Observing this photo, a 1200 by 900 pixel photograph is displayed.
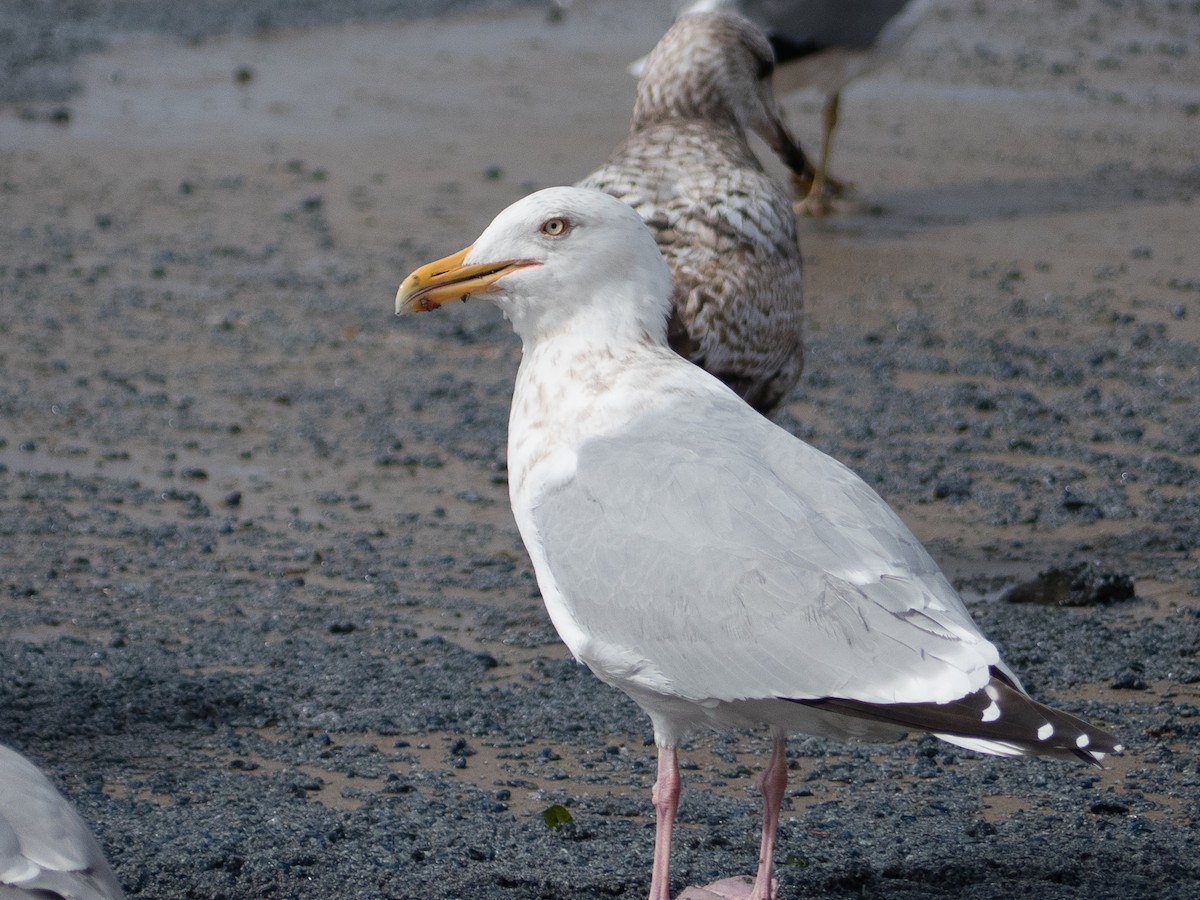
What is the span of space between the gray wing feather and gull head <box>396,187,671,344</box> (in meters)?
0.36

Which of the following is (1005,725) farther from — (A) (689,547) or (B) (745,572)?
(A) (689,547)

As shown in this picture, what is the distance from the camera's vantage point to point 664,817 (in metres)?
3.59

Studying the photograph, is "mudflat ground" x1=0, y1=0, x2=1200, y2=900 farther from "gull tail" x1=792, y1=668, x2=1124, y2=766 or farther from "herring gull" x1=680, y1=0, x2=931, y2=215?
"gull tail" x1=792, y1=668, x2=1124, y2=766

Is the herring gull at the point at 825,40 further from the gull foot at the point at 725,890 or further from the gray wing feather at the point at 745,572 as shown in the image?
the gull foot at the point at 725,890

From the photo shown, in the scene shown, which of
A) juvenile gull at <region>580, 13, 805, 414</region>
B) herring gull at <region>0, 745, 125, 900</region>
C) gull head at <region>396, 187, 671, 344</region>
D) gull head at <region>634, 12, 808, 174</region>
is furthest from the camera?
gull head at <region>634, 12, 808, 174</region>

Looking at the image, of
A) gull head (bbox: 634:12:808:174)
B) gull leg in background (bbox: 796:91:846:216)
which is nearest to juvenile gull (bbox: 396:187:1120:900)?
gull head (bbox: 634:12:808:174)

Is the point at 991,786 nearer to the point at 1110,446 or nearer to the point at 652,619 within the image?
the point at 652,619

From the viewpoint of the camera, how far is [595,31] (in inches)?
589

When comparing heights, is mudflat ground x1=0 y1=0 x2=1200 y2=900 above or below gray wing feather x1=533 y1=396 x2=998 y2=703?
below

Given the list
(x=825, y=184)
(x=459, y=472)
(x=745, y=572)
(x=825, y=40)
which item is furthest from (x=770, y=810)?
(x=825, y=40)

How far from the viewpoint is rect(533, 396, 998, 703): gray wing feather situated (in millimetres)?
3209

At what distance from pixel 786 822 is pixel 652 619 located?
2.86 feet

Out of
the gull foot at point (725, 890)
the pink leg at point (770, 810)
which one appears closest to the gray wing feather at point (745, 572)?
the pink leg at point (770, 810)

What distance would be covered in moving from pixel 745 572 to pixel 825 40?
7.61 metres
